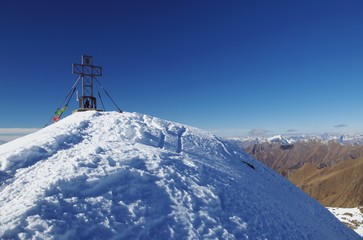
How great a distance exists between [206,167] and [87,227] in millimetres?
5707

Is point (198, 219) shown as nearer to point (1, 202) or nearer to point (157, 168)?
point (157, 168)

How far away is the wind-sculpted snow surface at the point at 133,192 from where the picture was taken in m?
6.38

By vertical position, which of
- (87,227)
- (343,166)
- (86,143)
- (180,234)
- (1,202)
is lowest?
(343,166)

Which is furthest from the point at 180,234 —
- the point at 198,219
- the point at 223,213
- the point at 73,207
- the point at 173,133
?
the point at 173,133

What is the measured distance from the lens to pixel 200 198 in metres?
8.52

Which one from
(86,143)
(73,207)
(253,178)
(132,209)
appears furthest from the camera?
(253,178)

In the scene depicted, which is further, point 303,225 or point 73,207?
point 303,225

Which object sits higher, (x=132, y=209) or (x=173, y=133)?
(x=173, y=133)

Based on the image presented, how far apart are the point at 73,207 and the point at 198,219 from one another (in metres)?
3.39

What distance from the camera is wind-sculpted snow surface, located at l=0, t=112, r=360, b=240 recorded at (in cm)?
638

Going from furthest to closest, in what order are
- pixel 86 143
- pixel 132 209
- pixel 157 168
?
pixel 86 143 < pixel 157 168 < pixel 132 209

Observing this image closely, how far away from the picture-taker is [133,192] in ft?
25.4

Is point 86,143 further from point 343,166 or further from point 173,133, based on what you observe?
point 343,166

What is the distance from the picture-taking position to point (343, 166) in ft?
544
